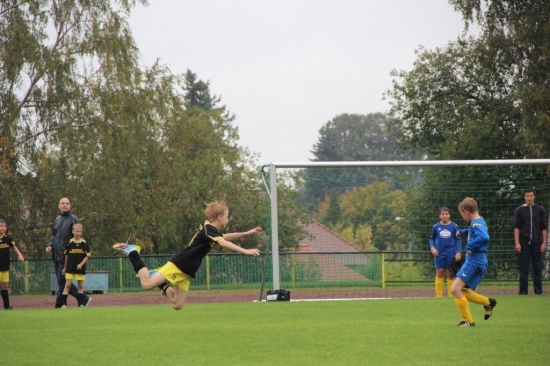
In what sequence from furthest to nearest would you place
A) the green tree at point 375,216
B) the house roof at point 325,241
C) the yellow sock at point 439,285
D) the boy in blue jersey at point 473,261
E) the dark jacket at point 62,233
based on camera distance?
the green tree at point 375,216 → the house roof at point 325,241 → the yellow sock at point 439,285 → the dark jacket at point 62,233 → the boy in blue jersey at point 473,261

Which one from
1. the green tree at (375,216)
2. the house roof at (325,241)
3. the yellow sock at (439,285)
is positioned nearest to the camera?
the yellow sock at (439,285)

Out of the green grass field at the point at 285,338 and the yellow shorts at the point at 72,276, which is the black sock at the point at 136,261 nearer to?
the green grass field at the point at 285,338

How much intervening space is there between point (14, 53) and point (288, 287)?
1475 cm

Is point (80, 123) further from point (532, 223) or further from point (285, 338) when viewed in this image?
point (285, 338)

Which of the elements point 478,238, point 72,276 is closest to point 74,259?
point 72,276

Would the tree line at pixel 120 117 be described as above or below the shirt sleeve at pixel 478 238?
above

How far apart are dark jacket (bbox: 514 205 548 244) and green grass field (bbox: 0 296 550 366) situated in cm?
415

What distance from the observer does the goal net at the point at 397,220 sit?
21000 mm

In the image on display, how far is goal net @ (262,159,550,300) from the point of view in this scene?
21000 mm

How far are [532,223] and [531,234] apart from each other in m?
0.25

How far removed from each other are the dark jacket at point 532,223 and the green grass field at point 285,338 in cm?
415

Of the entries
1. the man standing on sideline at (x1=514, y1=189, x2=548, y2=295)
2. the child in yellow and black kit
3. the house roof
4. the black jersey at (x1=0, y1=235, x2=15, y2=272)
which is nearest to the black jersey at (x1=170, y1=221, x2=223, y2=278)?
the child in yellow and black kit

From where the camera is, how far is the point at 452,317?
1188 cm

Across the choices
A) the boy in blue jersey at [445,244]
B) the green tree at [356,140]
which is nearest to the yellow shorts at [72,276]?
the boy in blue jersey at [445,244]
